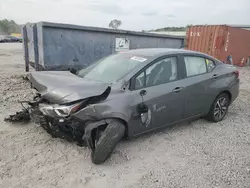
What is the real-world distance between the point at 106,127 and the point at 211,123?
2574 millimetres

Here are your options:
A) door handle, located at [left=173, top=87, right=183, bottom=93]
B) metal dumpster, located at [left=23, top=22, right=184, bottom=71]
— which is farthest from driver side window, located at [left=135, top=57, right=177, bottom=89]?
metal dumpster, located at [left=23, top=22, right=184, bottom=71]

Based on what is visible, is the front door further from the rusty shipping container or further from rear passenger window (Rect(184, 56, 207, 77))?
the rusty shipping container

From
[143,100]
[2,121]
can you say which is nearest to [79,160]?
[143,100]

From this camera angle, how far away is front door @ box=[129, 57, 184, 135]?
3.42 m

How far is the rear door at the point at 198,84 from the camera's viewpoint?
13.3 ft

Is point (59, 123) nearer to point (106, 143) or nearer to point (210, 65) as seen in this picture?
point (106, 143)

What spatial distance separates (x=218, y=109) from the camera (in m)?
4.74

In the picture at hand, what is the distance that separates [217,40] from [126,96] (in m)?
11.5

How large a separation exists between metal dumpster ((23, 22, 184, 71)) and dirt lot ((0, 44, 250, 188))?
326cm

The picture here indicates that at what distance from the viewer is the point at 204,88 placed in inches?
169

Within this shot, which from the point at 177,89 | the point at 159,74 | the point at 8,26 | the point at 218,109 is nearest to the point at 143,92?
the point at 159,74

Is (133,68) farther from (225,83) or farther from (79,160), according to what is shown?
(225,83)

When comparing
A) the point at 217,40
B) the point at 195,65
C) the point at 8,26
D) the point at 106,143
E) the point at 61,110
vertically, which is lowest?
the point at 106,143

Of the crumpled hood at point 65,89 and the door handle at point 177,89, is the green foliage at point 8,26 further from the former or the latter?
the door handle at point 177,89
